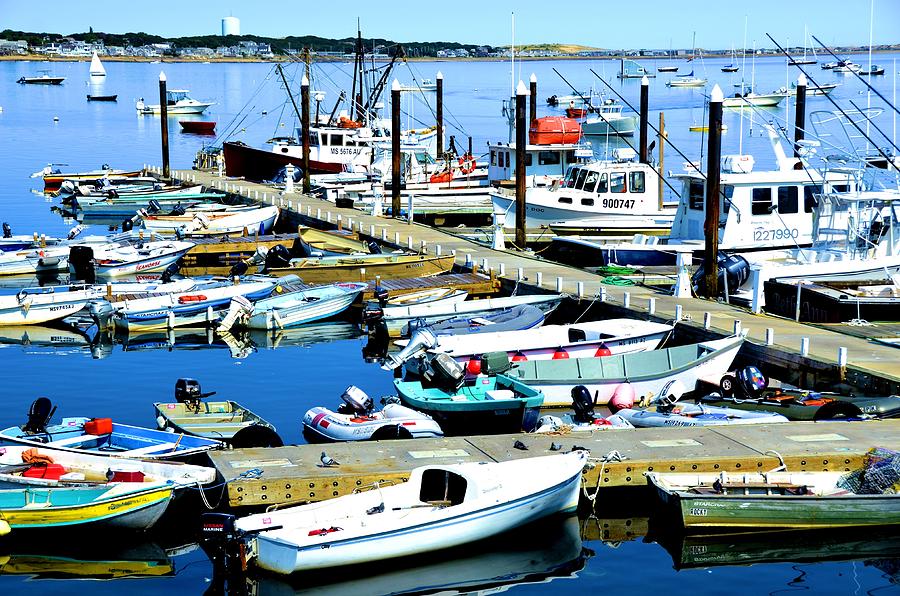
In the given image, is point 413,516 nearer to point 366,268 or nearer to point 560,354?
point 560,354

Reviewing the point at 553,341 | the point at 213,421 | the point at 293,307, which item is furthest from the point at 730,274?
the point at 213,421

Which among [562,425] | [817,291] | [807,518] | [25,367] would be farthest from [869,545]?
[25,367]

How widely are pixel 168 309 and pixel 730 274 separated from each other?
43.2ft

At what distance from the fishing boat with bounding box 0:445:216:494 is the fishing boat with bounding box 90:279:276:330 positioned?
13.2 metres

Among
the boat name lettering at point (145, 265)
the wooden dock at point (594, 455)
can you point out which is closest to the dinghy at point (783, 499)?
the wooden dock at point (594, 455)

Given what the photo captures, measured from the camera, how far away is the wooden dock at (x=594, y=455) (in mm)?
16250

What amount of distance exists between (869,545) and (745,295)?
42.4 ft

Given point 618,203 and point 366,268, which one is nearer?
point 366,268

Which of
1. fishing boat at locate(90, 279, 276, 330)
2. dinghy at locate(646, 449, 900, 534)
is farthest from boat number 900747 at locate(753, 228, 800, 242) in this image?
dinghy at locate(646, 449, 900, 534)

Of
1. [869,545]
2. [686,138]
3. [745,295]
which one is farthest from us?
[686,138]

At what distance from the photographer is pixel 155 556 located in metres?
16.2

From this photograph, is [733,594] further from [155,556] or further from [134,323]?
[134,323]

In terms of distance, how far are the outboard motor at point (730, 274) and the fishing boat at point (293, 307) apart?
8232mm

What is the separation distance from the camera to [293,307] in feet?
101
